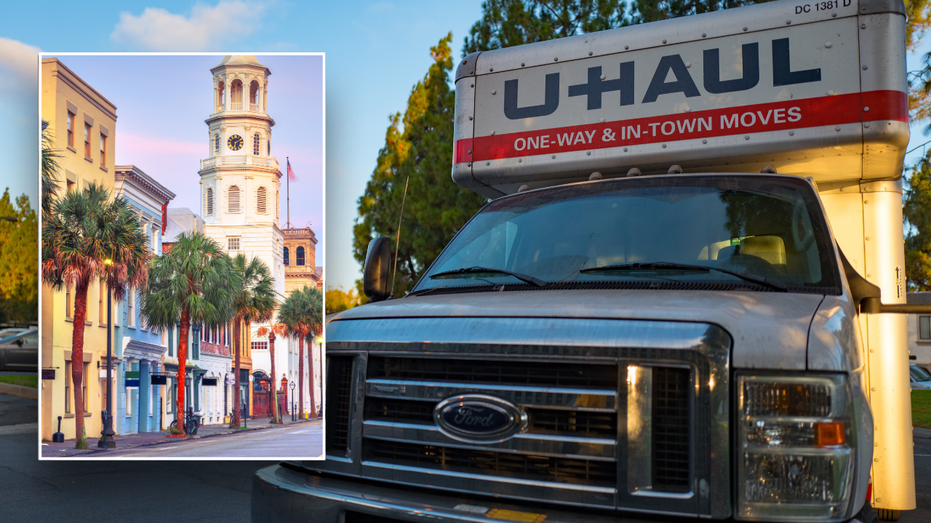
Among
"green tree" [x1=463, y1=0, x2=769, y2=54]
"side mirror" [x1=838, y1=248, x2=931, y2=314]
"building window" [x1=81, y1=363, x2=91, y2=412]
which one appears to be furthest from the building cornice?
"green tree" [x1=463, y1=0, x2=769, y2=54]

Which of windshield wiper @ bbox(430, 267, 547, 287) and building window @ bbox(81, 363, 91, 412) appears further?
windshield wiper @ bbox(430, 267, 547, 287)

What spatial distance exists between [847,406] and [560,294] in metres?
1.06

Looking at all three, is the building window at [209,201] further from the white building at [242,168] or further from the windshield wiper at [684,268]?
the windshield wiper at [684,268]

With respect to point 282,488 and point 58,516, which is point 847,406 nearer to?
point 282,488

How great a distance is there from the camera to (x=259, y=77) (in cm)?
333

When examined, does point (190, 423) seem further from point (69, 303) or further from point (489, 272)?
point (489, 272)

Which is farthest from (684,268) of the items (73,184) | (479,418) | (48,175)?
(48,175)

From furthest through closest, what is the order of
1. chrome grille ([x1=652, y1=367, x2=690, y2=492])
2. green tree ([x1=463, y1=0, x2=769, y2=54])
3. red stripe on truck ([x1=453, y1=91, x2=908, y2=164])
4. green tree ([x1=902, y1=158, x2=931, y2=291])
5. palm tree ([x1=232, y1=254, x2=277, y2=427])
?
green tree ([x1=902, y1=158, x2=931, y2=291]), green tree ([x1=463, y1=0, x2=769, y2=54]), red stripe on truck ([x1=453, y1=91, x2=908, y2=164]), palm tree ([x1=232, y1=254, x2=277, y2=427]), chrome grille ([x1=652, y1=367, x2=690, y2=492])

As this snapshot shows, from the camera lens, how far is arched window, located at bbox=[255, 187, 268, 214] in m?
3.33

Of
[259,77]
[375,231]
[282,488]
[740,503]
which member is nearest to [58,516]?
[282,488]

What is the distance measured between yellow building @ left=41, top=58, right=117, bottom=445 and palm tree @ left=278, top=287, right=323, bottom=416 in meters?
0.73

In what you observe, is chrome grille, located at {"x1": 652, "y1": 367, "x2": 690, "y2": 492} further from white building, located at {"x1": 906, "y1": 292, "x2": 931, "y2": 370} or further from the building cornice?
white building, located at {"x1": 906, "y1": 292, "x2": 931, "y2": 370}

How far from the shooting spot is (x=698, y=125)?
4.47 m

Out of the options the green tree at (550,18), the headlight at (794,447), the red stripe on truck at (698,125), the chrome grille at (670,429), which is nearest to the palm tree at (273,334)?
the chrome grille at (670,429)
